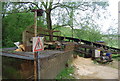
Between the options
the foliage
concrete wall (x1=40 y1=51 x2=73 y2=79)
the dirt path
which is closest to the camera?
concrete wall (x1=40 y1=51 x2=73 y2=79)

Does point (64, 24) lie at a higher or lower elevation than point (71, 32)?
higher

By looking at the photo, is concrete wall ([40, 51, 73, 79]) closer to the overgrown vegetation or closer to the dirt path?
the dirt path

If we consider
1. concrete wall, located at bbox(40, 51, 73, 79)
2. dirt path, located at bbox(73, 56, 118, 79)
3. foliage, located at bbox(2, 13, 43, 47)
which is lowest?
dirt path, located at bbox(73, 56, 118, 79)

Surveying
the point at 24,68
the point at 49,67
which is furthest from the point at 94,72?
the point at 24,68

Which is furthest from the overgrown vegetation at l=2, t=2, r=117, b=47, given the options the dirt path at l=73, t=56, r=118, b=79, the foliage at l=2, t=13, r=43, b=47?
the dirt path at l=73, t=56, r=118, b=79

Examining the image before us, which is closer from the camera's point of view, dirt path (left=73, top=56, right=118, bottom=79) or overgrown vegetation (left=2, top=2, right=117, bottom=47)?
dirt path (left=73, top=56, right=118, bottom=79)

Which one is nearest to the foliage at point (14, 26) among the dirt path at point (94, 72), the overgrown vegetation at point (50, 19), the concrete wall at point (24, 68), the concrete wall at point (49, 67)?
the overgrown vegetation at point (50, 19)

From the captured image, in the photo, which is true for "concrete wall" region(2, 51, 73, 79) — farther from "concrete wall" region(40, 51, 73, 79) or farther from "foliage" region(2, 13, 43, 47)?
"foliage" region(2, 13, 43, 47)

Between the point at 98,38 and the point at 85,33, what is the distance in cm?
248

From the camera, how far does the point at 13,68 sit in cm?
403

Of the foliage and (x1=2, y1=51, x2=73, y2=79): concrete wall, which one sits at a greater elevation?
the foliage

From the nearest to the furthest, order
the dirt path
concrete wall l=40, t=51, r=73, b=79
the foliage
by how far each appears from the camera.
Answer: concrete wall l=40, t=51, r=73, b=79 < the dirt path < the foliage

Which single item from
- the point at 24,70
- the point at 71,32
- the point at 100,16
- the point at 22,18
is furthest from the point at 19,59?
the point at 100,16

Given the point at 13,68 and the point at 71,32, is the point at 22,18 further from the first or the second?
the point at 13,68
